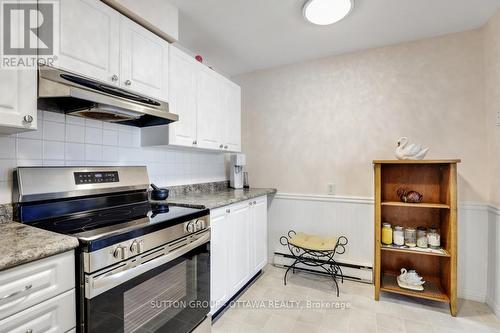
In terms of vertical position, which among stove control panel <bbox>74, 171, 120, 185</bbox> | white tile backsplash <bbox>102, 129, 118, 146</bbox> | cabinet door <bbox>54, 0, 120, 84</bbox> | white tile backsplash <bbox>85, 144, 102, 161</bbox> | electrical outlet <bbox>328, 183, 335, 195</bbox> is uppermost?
cabinet door <bbox>54, 0, 120, 84</bbox>

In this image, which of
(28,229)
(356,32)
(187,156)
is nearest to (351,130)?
(356,32)

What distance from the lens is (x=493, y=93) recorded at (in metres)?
1.96

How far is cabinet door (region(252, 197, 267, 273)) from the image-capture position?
7.82ft

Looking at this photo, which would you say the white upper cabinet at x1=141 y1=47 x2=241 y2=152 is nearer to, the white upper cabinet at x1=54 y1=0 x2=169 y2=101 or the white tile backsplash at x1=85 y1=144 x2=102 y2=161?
the white upper cabinet at x1=54 y1=0 x2=169 y2=101

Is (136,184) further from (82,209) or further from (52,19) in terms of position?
(52,19)

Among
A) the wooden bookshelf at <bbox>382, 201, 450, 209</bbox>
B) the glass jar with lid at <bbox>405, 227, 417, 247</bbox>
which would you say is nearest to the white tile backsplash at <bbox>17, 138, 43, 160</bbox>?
the wooden bookshelf at <bbox>382, 201, 450, 209</bbox>

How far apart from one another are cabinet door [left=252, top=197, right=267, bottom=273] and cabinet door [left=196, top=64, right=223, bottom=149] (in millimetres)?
726

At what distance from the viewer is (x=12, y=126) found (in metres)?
1.02

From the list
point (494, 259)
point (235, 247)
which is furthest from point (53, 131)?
point (494, 259)

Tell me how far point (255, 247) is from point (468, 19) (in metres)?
2.69

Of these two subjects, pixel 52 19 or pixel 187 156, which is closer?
pixel 52 19

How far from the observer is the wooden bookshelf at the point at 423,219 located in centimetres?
191

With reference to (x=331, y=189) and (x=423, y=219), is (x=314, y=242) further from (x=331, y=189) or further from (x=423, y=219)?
(x=423, y=219)

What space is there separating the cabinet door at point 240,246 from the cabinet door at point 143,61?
109 cm
